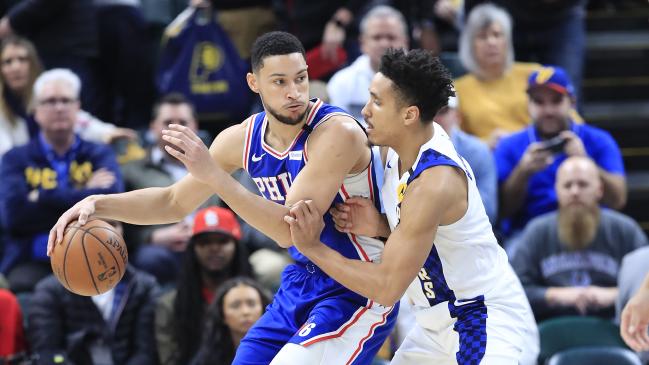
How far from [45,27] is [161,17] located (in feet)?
3.60

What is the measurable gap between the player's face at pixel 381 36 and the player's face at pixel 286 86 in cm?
326

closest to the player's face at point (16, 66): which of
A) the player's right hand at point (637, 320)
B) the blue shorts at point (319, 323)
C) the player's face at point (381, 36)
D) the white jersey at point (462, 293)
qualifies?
the player's face at point (381, 36)

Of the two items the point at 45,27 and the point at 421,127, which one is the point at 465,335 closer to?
the point at 421,127

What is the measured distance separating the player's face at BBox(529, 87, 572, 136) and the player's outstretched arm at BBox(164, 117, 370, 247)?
3296 mm

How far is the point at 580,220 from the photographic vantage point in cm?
715

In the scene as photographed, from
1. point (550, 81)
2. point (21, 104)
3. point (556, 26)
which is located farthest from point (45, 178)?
point (556, 26)

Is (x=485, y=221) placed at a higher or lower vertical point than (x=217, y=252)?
higher

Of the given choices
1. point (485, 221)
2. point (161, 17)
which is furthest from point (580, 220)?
point (161, 17)

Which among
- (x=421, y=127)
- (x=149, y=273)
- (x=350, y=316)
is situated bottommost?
(x=149, y=273)

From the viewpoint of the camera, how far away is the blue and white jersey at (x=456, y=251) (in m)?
4.54

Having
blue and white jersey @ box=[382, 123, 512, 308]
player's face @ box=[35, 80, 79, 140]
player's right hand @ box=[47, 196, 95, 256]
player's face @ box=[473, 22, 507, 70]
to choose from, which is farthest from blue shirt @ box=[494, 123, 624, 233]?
player's right hand @ box=[47, 196, 95, 256]

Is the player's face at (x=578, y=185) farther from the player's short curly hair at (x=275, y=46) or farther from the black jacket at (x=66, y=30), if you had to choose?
the black jacket at (x=66, y=30)

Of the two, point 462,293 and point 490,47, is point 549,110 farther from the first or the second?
point 462,293

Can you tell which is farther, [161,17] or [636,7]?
[636,7]
